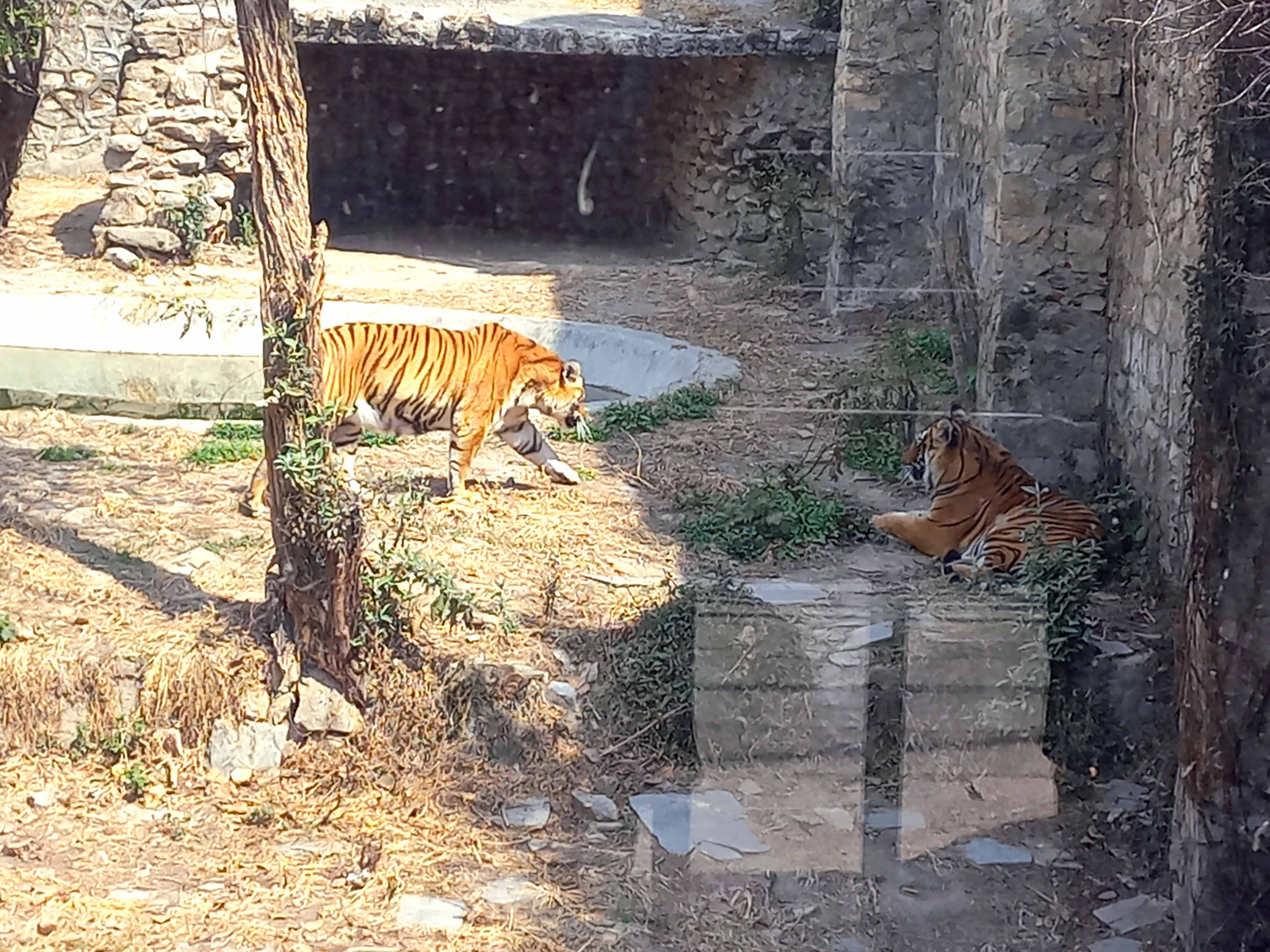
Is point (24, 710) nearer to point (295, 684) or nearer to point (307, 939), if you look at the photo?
point (295, 684)

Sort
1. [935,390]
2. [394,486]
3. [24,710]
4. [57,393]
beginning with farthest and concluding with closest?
[57,393]
[935,390]
[394,486]
[24,710]

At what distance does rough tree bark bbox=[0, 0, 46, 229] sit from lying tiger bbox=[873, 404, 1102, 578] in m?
5.50

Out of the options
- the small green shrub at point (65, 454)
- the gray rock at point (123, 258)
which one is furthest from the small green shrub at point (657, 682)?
the gray rock at point (123, 258)

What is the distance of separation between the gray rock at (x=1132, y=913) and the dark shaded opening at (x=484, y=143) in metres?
11.3

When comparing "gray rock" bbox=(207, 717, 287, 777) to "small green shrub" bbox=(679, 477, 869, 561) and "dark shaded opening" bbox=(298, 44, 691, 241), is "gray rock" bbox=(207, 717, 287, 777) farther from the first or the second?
"dark shaded opening" bbox=(298, 44, 691, 241)

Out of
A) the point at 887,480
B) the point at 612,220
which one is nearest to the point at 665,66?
the point at 612,220

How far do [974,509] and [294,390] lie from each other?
9.34 ft

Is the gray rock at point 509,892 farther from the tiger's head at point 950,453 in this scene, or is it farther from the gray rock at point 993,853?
the tiger's head at point 950,453

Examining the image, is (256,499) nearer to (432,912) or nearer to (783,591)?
(783,591)

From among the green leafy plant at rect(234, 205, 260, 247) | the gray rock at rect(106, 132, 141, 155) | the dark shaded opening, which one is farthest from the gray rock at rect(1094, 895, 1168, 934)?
the dark shaded opening

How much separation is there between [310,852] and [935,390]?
4.75 m

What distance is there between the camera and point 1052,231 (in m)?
6.88

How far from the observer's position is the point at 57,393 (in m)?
10.1

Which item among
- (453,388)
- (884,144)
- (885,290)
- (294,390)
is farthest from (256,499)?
(884,144)
